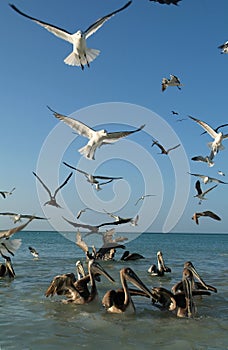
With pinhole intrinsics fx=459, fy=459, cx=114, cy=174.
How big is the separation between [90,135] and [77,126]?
1.39ft

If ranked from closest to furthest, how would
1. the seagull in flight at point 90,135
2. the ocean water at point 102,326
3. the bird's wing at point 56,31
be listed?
the ocean water at point 102,326 < the bird's wing at point 56,31 < the seagull in flight at point 90,135

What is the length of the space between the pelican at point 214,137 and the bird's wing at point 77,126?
3818 millimetres

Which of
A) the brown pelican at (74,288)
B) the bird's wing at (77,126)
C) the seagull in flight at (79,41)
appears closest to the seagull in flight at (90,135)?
the bird's wing at (77,126)

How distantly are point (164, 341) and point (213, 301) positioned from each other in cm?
365

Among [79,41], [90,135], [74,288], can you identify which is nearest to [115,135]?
[90,135]

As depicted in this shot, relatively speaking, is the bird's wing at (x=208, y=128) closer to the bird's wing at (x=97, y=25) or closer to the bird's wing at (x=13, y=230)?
the bird's wing at (x=97, y=25)

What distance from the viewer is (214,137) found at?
14.2 metres

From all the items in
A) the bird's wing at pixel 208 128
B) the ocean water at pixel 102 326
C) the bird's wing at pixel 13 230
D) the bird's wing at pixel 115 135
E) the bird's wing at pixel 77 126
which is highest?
the bird's wing at pixel 208 128

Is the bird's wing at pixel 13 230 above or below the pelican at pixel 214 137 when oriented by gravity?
below

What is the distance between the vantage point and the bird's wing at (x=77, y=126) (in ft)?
39.0

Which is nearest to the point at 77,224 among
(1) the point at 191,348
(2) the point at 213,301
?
(2) the point at 213,301

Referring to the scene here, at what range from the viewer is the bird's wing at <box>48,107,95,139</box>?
39.0 ft

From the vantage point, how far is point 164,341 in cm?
730

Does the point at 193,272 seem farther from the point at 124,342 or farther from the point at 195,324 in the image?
the point at 124,342
